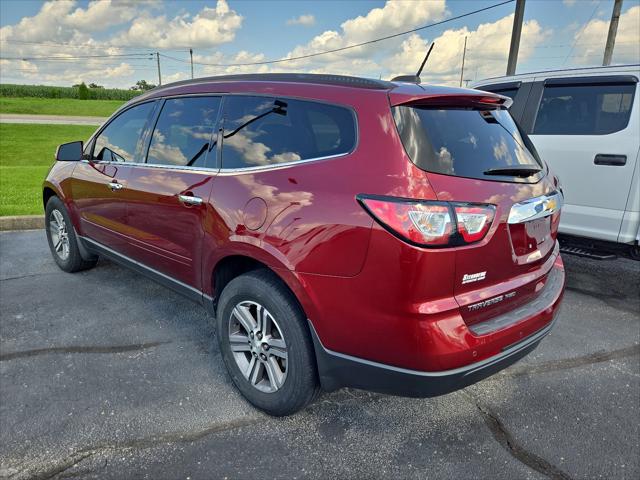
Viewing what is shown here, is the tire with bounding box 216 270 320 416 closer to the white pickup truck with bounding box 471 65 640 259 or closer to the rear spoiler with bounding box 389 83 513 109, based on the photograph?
the rear spoiler with bounding box 389 83 513 109

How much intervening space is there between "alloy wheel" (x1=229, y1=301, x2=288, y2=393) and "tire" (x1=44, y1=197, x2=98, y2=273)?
8.77 feet

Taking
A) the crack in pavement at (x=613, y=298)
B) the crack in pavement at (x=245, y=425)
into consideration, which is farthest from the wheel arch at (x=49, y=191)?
the crack in pavement at (x=613, y=298)

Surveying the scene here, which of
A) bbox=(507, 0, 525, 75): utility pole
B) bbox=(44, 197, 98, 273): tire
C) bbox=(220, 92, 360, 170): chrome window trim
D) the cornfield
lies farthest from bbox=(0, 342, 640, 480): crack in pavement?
the cornfield

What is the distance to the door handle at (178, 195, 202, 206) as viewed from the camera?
2.75 meters

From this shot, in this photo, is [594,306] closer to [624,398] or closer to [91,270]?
[624,398]

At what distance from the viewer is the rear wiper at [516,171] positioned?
2.16 meters

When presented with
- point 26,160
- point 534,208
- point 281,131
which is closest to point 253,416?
point 281,131

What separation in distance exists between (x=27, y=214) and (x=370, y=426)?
20.2ft

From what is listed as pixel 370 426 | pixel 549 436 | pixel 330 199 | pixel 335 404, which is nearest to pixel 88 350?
pixel 335 404

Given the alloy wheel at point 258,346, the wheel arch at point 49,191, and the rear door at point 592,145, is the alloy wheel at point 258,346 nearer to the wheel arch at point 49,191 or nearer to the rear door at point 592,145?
the wheel arch at point 49,191

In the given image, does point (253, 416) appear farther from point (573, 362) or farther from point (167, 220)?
point (573, 362)

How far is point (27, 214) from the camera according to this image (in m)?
6.57

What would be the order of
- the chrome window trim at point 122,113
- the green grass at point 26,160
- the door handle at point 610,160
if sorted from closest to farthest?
the chrome window trim at point 122,113
the door handle at point 610,160
the green grass at point 26,160

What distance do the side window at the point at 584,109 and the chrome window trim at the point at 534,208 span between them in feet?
7.85
